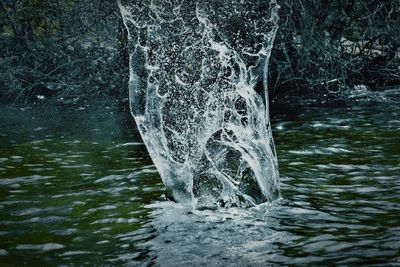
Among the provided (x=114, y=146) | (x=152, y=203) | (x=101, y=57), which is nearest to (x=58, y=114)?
(x=101, y=57)

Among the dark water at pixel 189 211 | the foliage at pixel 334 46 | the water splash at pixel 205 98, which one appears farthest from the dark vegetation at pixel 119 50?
the dark water at pixel 189 211

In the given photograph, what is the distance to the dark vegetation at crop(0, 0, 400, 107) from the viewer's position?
62.4ft

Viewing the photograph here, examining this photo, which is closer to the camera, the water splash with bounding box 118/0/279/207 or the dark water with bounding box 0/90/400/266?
the dark water with bounding box 0/90/400/266

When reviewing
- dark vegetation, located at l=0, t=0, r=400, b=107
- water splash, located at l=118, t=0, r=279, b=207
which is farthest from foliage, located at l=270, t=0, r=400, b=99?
water splash, located at l=118, t=0, r=279, b=207

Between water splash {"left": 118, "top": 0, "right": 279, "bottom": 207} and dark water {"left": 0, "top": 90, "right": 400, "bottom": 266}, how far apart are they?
1.38ft

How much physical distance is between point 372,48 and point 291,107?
Result: 4.53 metres

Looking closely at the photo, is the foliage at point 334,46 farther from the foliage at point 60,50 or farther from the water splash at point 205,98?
the foliage at point 60,50

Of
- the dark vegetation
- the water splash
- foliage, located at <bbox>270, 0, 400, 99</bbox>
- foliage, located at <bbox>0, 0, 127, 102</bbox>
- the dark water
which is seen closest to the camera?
the dark water

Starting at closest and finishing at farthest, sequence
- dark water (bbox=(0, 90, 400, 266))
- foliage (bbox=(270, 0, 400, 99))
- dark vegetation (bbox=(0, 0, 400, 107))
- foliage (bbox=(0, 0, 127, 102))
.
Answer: dark water (bbox=(0, 90, 400, 266)) → foliage (bbox=(270, 0, 400, 99)) → dark vegetation (bbox=(0, 0, 400, 107)) → foliage (bbox=(0, 0, 127, 102))

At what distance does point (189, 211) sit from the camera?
24.0 ft

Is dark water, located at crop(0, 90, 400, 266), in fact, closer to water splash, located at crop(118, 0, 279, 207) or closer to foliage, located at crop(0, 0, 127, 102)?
water splash, located at crop(118, 0, 279, 207)

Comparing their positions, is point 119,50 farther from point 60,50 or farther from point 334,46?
point 334,46

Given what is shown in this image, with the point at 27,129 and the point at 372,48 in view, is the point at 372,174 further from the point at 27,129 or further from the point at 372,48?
the point at 372,48

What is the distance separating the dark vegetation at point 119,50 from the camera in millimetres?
19031
